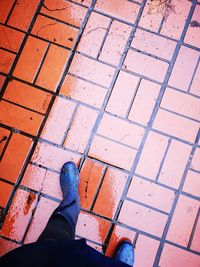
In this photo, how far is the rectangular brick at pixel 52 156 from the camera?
220cm

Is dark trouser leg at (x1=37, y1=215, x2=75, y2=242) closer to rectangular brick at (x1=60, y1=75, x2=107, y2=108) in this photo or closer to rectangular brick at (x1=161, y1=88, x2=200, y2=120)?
rectangular brick at (x1=60, y1=75, x2=107, y2=108)

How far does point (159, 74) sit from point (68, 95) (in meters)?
0.80

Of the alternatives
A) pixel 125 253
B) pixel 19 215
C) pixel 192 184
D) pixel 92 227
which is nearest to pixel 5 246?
pixel 19 215

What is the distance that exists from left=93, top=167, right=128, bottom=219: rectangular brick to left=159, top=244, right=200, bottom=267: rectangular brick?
530mm

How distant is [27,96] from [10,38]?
53 cm

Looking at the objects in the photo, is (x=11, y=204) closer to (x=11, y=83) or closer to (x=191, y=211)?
(x=11, y=83)

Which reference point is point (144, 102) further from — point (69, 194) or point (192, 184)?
point (69, 194)

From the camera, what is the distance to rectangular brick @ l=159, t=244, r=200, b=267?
2172 millimetres

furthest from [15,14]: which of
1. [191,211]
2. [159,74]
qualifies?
[191,211]

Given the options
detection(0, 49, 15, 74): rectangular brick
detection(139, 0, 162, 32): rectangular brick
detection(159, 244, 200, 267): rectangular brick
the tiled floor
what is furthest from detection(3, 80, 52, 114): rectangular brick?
detection(159, 244, 200, 267): rectangular brick

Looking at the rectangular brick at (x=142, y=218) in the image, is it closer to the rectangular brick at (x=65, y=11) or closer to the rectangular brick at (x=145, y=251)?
the rectangular brick at (x=145, y=251)

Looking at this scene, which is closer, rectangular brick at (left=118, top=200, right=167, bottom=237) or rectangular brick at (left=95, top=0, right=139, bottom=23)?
rectangular brick at (left=118, top=200, right=167, bottom=237)

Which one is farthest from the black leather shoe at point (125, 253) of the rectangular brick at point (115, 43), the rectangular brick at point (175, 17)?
the rectangular brick at point (175, 17)

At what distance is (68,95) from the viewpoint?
2.25m
